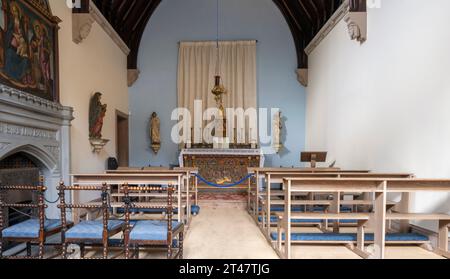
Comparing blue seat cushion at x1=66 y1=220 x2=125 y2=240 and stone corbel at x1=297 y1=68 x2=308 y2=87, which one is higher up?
stone corbel at x1=297 y1=68 x2=308 y2=87

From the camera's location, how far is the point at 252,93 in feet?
28.5

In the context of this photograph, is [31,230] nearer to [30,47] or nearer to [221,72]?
[30,47]

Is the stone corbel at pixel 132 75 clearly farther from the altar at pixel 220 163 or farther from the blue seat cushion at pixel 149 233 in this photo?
the blue seat cushion at pixel 149 233

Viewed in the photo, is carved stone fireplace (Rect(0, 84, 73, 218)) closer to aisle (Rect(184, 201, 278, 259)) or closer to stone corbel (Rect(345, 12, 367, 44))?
aisle (Rect(184, 201, 278, 259))

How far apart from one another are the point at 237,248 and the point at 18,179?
3.06m

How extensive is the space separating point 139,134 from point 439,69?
7752 millimetres

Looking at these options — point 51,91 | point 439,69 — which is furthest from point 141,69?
point 439,69

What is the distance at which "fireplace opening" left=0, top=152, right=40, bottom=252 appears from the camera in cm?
336

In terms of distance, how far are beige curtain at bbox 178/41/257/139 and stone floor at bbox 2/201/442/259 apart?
5.11 m

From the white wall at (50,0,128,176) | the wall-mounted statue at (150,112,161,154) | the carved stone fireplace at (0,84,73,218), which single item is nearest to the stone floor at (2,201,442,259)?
the carved stone fireplace at (0,84,73,218)

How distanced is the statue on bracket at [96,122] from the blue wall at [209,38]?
2.83 metres

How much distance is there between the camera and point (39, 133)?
3.86 meters

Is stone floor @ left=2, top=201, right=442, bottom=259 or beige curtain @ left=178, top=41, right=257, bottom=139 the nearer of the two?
stone floor @ left=2, top=201, right=442, bottom=259

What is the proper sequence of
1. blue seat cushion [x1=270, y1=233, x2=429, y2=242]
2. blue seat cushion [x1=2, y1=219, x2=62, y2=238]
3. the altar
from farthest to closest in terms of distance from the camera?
the altar < blue seat cushion [x1=270, y1=233, x2=429, y2=242] < blue seat cushion [x1=2, y1=219, x2=62, y2=238]
